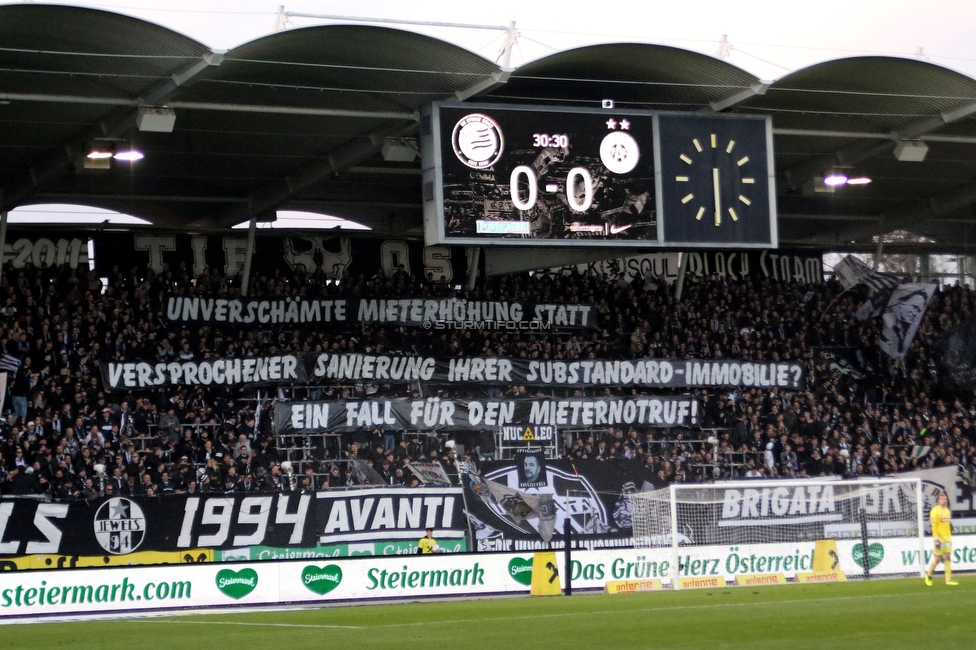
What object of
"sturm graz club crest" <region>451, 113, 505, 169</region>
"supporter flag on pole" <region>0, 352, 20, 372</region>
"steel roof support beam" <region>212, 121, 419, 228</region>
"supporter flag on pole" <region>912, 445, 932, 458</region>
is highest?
"steel roof support beam" <region>212, 121, 419, 228</region>

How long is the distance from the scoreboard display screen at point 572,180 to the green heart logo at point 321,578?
563cm

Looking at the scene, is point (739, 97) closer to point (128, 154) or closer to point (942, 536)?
point (942, 536)

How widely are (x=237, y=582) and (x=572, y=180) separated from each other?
8769 millimetres

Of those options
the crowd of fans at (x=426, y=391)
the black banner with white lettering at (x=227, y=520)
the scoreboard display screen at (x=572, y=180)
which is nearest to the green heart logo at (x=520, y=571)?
the black banner with white lettering at (x=227, y=520)

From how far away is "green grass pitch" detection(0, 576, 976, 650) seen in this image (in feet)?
37.9

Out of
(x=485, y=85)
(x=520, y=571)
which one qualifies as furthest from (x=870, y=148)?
A: (x=520, y=571)

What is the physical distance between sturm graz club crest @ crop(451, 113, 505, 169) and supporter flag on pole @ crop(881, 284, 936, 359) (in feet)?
59.2

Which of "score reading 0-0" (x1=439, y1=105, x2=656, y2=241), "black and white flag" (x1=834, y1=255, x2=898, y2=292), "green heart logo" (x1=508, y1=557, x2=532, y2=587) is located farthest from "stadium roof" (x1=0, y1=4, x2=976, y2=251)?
"green heart logo" (x1=508, y1=557, x2=532, y2=587)

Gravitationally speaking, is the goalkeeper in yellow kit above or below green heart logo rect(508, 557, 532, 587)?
above

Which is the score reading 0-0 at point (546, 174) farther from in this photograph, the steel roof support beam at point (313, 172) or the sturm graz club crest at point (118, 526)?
the sturm graz club crest at point (118, 526)

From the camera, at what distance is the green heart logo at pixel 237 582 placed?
18.2 m

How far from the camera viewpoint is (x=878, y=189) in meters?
33.4

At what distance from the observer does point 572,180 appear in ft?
70.6

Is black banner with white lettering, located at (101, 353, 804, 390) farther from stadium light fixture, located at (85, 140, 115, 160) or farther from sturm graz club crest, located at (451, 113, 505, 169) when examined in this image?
sturm graz club crest, located at (451, 113, 505, 169)
